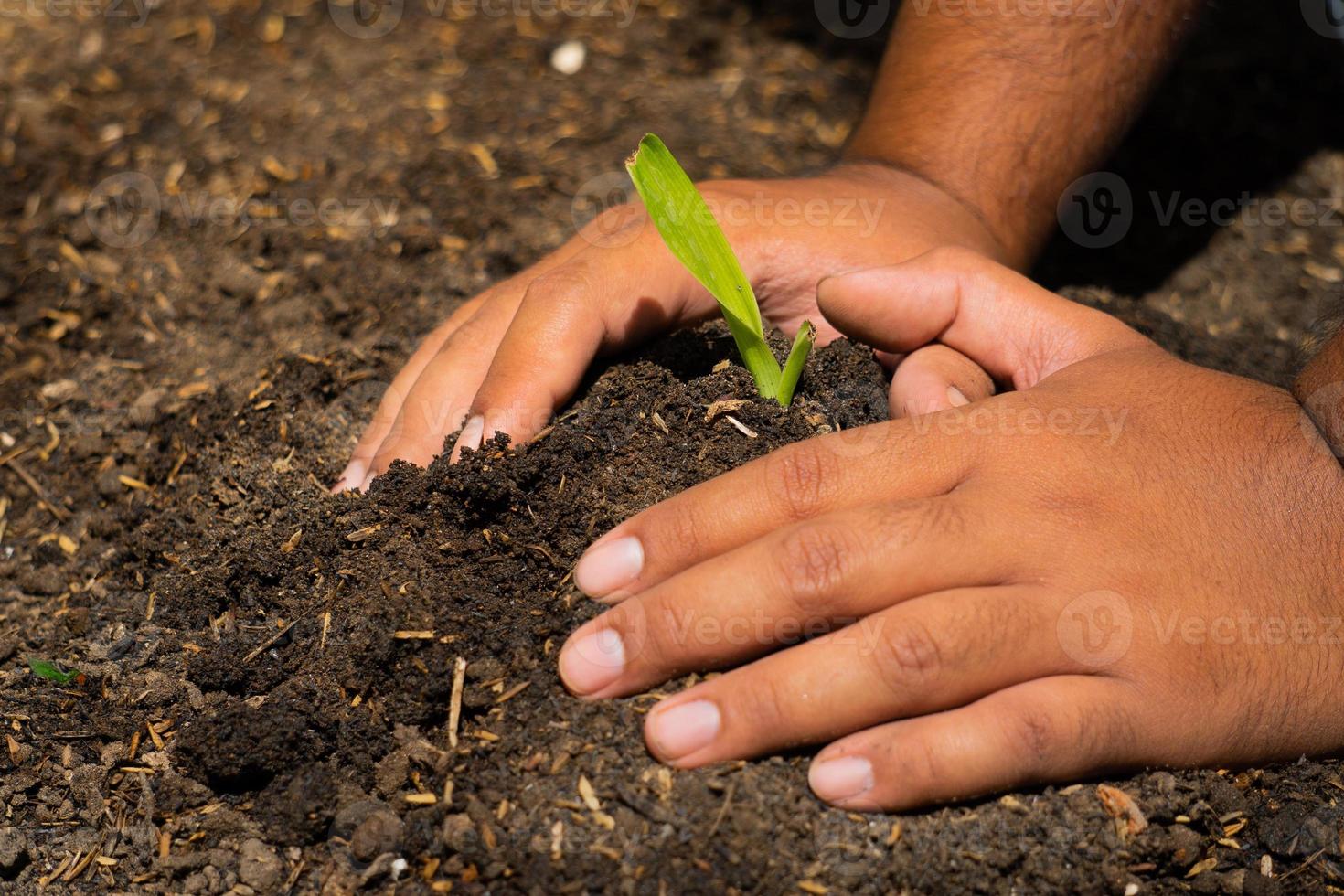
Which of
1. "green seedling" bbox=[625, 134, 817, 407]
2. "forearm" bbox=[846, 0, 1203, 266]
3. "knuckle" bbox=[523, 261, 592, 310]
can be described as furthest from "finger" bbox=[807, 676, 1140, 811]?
"forearm" bbox=[846, 0, 1203, 266]

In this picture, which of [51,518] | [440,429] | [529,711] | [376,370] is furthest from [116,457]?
[529,711]

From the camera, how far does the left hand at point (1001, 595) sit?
1602mm

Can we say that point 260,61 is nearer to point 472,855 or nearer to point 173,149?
point 173,149

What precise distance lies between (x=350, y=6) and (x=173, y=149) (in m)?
0.97

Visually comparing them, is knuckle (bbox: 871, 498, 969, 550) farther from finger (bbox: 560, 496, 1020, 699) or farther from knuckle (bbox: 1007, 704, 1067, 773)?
A: knuckle (bbox: 1007, 704, 1067, 773)

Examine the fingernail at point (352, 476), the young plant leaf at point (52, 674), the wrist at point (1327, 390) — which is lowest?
the young plant leaf at point (52, 674)

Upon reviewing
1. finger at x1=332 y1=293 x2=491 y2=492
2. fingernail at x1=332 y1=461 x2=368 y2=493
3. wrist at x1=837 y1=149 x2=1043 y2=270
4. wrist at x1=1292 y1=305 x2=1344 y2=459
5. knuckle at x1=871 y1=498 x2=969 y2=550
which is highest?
wrist at x1=1292 y1=305 x2=1344 y2=459

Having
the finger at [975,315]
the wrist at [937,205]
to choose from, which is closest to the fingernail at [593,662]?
the finger at [975,315]

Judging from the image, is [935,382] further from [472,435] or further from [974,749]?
[472,435]

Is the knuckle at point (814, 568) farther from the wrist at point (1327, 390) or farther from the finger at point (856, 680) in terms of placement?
the wrist at point (1327, 390)

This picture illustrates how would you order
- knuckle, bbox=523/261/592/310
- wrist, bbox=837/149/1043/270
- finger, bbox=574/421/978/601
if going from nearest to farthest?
finger, bbox=574/421/978/601, knuckle, bbox=523/261/592/310, wrist, bbox=837/149/1043/270

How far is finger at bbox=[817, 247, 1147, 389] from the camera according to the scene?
2084 millimetres

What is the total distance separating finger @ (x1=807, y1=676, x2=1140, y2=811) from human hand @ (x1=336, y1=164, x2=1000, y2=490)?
0.87m

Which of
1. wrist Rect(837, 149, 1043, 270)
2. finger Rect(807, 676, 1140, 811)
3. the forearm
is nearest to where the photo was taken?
finger Rect(807, 676, 1140, 811)
